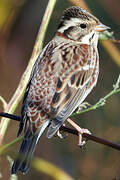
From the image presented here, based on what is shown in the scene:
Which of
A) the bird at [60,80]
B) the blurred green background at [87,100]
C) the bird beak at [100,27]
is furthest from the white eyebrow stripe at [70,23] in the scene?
the blurred green background at [87,100]

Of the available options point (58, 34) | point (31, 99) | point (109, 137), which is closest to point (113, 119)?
point (109, 137)

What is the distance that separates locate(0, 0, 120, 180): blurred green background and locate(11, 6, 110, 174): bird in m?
1.50

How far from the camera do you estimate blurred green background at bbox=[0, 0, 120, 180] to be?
5.57m

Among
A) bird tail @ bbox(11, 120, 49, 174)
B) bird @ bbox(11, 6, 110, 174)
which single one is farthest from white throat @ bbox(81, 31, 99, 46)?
bird tail @ bbox(11, 120, 49, 174)

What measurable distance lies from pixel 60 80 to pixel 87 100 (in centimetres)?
218

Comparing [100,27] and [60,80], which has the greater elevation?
[100,27]

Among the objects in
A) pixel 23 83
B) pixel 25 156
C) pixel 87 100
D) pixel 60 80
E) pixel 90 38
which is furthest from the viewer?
pixel 87 100

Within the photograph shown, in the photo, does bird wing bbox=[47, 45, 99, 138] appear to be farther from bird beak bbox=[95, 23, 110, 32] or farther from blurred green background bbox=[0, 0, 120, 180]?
blurred green background bbox=[0, 0, 120, 180]

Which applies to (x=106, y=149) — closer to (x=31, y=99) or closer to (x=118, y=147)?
(x=31, y=99)

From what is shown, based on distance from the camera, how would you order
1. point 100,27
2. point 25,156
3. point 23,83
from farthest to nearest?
point 100,27
point 23,83
point 25,156

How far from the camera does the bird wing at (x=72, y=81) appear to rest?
3645 mm

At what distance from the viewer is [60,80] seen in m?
3.74

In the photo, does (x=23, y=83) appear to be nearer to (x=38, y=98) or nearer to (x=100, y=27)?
(x=38, y=98)

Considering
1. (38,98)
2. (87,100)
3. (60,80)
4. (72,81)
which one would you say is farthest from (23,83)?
(87,100)
